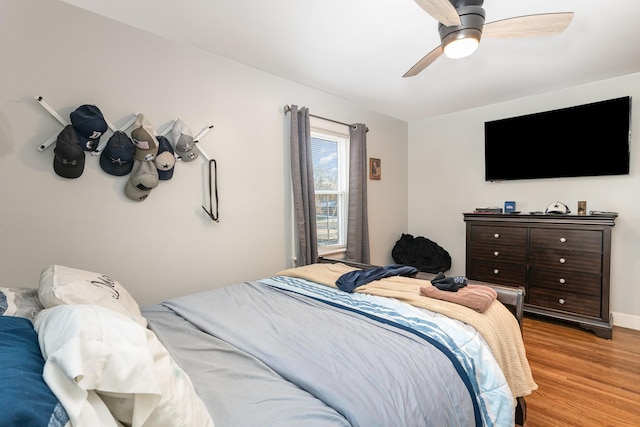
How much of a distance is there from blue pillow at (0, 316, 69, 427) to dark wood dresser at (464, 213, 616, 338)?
367 cm

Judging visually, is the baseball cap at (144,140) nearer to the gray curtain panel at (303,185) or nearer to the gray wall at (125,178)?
the gray wall at (125,178)

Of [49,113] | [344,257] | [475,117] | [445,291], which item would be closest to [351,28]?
[445,291]

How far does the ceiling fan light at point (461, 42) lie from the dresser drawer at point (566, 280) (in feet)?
8.02

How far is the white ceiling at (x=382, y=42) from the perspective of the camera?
1895mm

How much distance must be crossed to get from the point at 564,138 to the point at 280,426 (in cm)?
385

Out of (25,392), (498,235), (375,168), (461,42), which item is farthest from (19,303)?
(498,235)

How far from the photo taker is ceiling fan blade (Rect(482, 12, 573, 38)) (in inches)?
63.1

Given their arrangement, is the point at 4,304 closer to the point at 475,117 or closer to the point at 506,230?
the point at 506,230

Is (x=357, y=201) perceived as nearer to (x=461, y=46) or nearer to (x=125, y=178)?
(x=461, y=46)

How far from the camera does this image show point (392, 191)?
4207 mm

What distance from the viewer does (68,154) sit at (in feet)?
5.70

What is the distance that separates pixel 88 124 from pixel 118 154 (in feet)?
0.72

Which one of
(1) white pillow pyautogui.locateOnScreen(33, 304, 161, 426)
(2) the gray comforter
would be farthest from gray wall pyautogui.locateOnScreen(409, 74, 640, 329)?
(1) white pillow pyautogui.locateOnScreen(33, 304, 161, 426)

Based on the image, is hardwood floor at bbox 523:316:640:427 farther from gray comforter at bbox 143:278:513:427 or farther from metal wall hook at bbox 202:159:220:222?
metal wall hook at bbox 202:159:220:222
